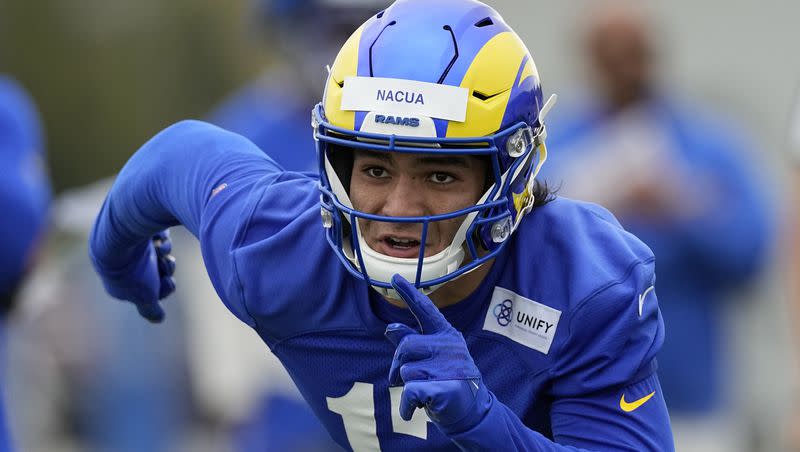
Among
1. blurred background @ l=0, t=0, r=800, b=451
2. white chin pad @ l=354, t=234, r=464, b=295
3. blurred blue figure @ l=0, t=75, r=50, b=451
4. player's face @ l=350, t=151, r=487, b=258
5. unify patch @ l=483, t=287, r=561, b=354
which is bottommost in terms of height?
blurred background @ l=0, t=0, r=800, b=451

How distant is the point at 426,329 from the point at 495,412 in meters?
0.22

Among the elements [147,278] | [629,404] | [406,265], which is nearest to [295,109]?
[147,278]

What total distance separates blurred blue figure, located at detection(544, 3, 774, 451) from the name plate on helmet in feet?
8.49

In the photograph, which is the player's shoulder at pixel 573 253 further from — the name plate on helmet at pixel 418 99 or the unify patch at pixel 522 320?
the name plate on helmet at pixel 418 99

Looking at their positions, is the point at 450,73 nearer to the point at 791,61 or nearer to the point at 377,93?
the point at 377,93

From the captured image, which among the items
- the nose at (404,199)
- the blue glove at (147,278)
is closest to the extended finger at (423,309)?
the nose at (404,199)

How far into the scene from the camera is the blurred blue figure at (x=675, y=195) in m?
6.04

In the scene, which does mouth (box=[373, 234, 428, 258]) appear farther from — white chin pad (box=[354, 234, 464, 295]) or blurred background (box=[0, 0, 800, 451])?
blurred background (box=[0, 0, 800, 451])

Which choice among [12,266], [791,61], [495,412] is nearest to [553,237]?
[495,412]

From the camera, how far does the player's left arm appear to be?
313 cm

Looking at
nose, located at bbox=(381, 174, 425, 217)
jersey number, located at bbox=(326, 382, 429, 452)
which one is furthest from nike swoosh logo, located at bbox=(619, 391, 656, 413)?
nose, located at bbox=(381, 174, 425, 217)

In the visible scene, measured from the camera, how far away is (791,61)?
8.57 metres

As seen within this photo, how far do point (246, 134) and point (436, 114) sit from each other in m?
3.10

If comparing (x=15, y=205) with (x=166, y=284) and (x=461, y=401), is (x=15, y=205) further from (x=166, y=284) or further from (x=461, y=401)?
(x=461, y=401)
